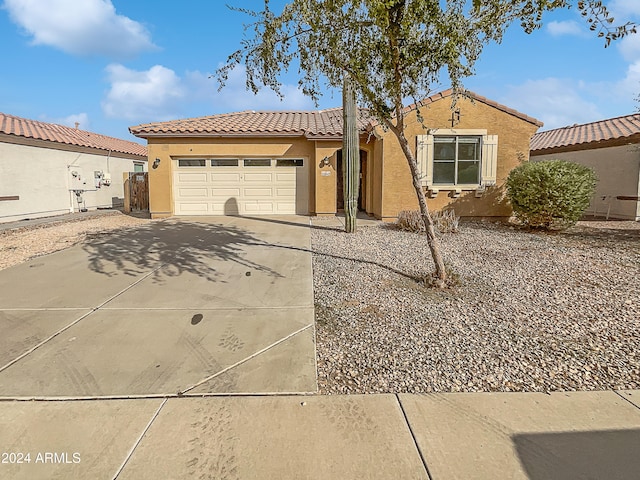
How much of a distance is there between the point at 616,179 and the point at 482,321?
12774 mm

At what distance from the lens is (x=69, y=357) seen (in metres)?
3.55

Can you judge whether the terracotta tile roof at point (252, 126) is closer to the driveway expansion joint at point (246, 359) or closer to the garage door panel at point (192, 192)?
the garage door panel at point (192, 192)

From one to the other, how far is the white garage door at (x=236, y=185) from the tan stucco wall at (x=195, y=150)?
0.89ft

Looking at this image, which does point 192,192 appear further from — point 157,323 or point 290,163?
point 157,323

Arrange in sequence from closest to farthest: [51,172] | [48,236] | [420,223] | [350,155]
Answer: [350,155], [48,236], [420,223], [51,172]

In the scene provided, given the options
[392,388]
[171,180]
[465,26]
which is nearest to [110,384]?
[392,388]

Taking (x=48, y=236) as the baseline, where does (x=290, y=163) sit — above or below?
above

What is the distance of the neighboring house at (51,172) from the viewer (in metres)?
13.2

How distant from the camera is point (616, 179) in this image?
13.4 m

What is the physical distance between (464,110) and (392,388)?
37.0ft

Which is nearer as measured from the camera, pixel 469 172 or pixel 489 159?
pixel 489 159

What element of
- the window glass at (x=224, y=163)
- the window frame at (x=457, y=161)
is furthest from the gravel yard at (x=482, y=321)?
the window glass at (x=224, y=163)

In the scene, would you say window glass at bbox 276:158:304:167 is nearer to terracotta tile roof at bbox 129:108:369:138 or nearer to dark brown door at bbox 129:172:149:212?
terracotta tile roof at bbox 129:108:369:138

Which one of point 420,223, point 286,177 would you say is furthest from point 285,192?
point 420,223
